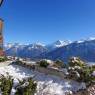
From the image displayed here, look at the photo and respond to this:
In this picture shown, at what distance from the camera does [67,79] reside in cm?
2398

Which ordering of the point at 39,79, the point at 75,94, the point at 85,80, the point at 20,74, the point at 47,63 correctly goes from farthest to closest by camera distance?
the point at 47,63, the point at 20,74, the point at 39,79, the point at 85,80, the point at 75,94

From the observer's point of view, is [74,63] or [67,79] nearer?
[67,79]

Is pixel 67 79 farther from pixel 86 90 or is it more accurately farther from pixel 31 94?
pixel 31 94

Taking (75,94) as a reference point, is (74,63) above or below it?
above

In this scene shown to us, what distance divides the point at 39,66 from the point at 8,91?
31.7 feet

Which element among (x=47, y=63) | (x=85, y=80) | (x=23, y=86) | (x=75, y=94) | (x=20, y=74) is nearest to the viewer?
(x=23, y=86)

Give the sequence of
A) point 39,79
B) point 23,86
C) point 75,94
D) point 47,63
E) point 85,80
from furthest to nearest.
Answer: point 47,63, point 39,79, point 85,80, point 75,94, point 23,86

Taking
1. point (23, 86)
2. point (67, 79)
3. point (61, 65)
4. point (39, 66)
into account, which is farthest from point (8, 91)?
point (61, 65)

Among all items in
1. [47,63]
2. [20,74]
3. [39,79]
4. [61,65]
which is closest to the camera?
[39,79]

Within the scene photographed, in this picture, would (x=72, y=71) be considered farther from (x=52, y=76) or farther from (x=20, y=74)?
(x=20, y=74)

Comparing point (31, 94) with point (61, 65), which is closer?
point (31, 94)

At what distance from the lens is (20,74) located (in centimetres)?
2719

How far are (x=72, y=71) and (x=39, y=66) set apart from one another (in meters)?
5.41

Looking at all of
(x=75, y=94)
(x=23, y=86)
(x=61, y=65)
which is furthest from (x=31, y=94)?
(x=61, y=65)
